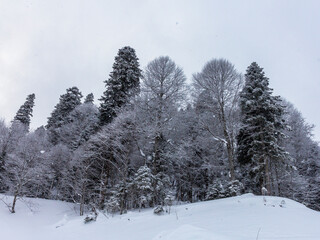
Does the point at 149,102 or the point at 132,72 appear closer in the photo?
the point at 149,102

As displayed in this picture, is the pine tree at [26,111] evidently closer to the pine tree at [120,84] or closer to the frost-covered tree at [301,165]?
the pine tree at [120,84]

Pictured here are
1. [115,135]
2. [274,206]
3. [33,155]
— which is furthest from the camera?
[33,155]

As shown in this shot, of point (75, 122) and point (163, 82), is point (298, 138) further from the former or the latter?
point (75, 122)

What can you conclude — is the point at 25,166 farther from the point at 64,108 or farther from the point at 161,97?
the point at 64,108

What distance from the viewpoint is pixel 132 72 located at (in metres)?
18.8

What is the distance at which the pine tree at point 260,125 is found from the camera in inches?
539

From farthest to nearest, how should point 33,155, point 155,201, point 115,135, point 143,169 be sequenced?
point 33,155 < point 115,135 < point 155,201 < point 143,169

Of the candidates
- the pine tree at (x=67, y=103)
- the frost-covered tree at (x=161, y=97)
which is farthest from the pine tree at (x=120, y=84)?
the pine tree at (x=67, y=103)

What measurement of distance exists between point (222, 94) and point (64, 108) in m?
25.9

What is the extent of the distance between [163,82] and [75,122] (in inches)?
637

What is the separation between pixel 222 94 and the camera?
550 inches

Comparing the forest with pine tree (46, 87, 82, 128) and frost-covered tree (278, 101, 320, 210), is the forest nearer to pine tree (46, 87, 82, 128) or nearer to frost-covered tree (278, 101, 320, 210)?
frost-covered tree (278, 101, 320, 210)

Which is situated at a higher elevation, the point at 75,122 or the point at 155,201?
the point at 75,122

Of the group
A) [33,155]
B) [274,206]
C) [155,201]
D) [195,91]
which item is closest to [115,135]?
[155,201]
